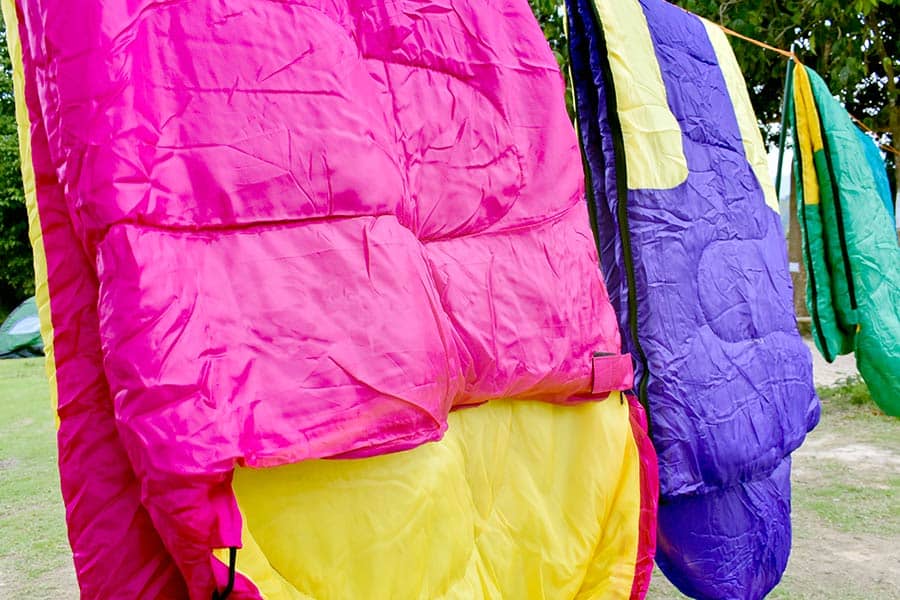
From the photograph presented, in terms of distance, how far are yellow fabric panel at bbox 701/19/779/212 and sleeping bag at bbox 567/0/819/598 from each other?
0.07 metres

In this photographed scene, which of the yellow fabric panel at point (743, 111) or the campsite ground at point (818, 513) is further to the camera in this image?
the campsite ground at point (818, 513)

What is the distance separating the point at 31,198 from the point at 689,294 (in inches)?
28.6

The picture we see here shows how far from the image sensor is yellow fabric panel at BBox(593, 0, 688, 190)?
1.08 meters

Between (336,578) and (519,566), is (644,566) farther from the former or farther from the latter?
(336,578)

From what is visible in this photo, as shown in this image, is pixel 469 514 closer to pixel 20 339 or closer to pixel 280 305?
pixel 280 305

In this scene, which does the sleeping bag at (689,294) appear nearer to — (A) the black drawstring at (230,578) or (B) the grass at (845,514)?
(A) the black drawstring at (230,578)

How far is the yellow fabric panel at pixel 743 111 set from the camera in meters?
1.35

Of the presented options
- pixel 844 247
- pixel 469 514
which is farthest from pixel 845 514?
pixel 469 514

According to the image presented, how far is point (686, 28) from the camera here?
1.27m

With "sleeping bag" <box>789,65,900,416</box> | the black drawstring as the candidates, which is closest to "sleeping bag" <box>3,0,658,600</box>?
the black drawstring

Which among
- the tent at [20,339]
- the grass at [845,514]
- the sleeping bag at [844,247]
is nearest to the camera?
the sleeping bag at [844,247]

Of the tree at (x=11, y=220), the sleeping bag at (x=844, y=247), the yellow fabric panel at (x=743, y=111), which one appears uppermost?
the yellow fabric panel at (x=743, y=111)

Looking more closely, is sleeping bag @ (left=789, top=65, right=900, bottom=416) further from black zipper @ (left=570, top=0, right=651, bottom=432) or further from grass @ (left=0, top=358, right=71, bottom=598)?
grass @ (left=0, top=358, right=71, bottom=598)

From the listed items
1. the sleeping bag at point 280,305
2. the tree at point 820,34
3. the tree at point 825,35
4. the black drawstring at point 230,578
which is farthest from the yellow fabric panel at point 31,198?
the tree at point 825,35
